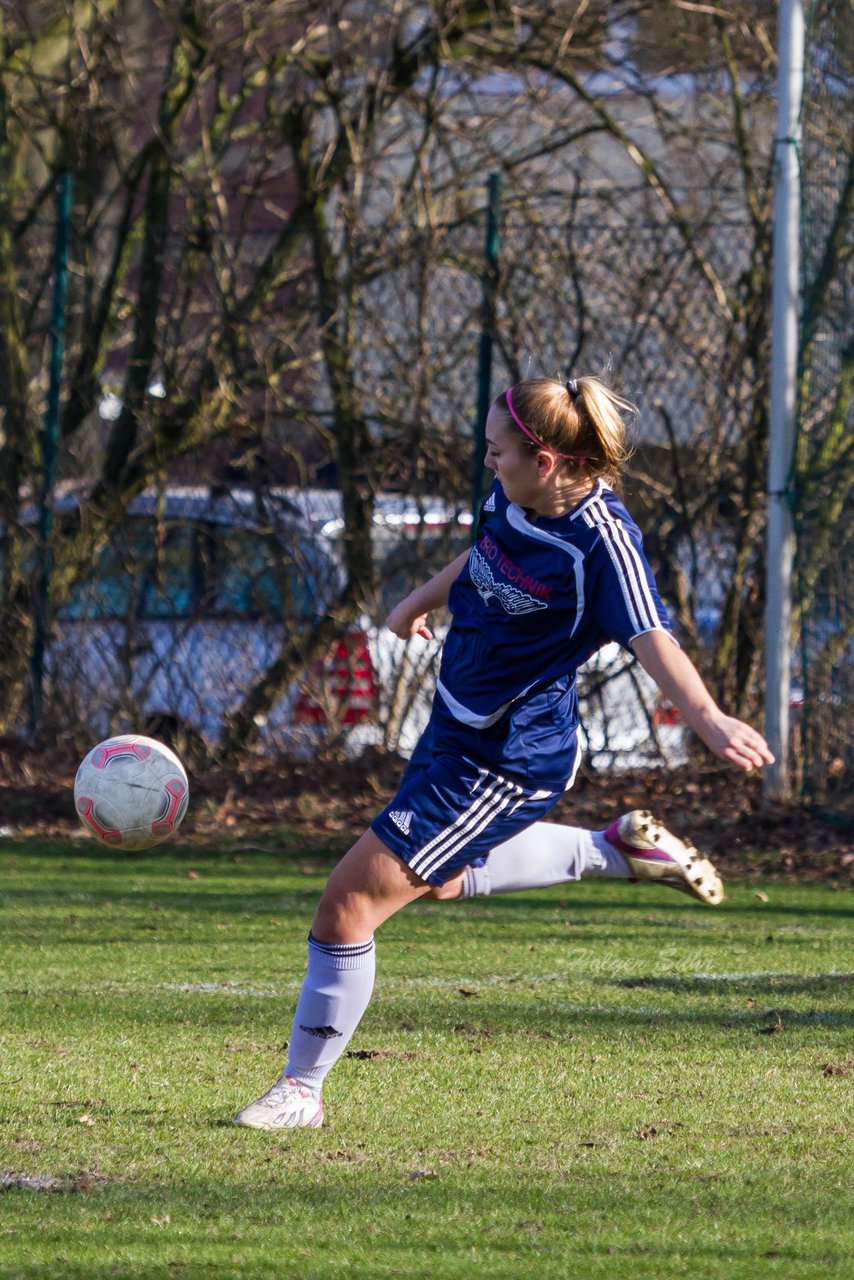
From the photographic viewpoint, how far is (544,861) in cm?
469

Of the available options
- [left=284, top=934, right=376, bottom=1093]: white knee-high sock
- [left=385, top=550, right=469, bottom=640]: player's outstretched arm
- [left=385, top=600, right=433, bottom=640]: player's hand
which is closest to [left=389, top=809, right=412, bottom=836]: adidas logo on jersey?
[left=284, top=934, right=376, bottom=1093]: white knee-high sock

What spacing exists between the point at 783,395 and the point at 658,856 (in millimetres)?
4995

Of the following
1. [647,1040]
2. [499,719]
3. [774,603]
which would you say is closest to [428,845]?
[499,719]

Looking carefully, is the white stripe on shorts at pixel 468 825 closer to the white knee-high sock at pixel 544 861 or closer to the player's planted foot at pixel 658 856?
the white knee-high sock at pixel 544 861

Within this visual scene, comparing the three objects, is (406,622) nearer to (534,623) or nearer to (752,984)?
(534,623)

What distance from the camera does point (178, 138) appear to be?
422 inches

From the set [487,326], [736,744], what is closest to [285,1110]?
[736,744]

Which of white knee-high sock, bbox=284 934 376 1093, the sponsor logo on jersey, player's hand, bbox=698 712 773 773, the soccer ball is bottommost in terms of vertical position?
white knee-high sock, bbox=284 934 376 1093

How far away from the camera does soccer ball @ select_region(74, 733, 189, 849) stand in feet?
15.6

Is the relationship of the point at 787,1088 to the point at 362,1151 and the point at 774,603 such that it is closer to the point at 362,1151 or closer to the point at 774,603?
the point at 362,1151

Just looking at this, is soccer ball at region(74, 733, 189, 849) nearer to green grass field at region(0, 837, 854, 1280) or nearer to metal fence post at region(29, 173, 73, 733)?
green grass field at region(0, 837, 854, 1280)

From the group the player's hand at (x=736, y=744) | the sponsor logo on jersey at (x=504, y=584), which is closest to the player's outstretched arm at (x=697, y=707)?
the player's hand at (x=736, y=744)

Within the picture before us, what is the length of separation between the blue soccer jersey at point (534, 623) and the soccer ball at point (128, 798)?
36.5 inches

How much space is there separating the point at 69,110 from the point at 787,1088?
27.4 feet
